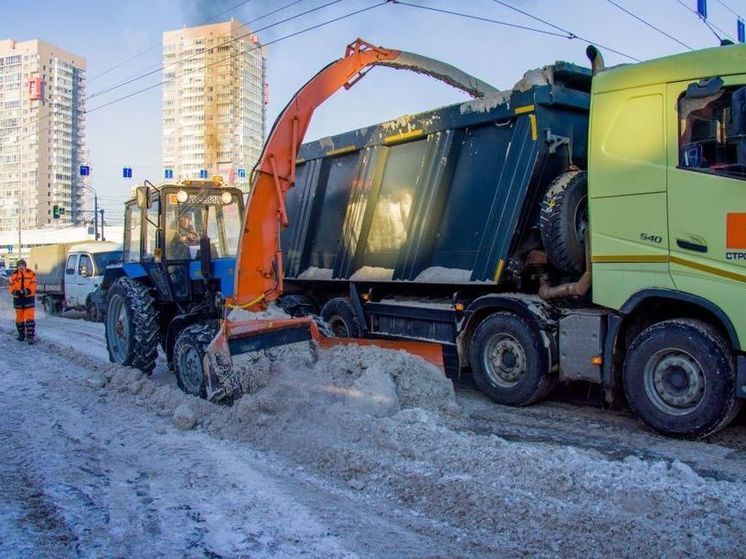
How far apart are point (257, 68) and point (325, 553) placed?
128 feet

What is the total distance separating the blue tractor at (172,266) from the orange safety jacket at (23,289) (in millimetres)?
5215

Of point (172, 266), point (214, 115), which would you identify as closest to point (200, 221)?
point (172, 266)

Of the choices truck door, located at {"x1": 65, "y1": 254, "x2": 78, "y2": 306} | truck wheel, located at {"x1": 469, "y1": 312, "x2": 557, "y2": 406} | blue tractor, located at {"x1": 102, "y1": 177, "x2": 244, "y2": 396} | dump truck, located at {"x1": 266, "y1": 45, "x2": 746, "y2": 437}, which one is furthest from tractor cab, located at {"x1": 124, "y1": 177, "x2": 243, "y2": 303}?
truck door, located at {"x1": 65, "y1": 254, "x2": 78, "y2": 306}

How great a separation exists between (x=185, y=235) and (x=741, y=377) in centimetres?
669

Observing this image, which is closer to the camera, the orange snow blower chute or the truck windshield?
the orange snow blower chute

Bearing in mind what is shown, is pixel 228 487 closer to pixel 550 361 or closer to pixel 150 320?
pixel 550 361

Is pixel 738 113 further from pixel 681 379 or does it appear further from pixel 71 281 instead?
pixel 71 281

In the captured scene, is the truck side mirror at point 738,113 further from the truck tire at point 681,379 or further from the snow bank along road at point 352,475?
the snow bank along road at point 352,475

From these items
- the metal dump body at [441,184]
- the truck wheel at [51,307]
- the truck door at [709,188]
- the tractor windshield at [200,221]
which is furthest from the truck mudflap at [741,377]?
the truck wheel at [51,307]

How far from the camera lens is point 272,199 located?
7.49m

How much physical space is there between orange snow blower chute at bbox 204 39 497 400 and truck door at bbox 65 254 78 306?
537 inches

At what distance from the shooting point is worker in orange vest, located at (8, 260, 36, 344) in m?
13.1

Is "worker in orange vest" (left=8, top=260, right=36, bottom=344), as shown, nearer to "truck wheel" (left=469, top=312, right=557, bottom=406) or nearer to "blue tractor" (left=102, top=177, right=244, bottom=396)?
"blue tractor" (left=102, top=177, right=244, bottom=396)

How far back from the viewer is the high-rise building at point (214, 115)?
35844mm
